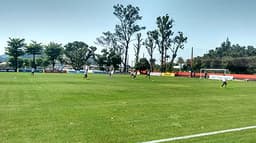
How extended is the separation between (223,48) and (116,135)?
17713 centimetres

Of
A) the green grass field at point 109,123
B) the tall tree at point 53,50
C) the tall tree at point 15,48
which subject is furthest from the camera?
the tall tree at point 53,50

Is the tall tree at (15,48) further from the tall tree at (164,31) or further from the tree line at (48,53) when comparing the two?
the tall tree at (164,31)

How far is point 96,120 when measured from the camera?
11.0 metres

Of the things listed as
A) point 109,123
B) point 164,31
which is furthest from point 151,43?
point 109,123

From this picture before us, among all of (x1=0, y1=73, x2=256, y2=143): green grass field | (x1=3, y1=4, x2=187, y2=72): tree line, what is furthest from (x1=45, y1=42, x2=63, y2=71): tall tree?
(x1=0, y1=73, x2=256, y2=143): green grass field

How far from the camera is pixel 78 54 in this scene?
4934 inches

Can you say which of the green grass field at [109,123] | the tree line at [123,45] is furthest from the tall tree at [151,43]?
the green grass field at [109,123]

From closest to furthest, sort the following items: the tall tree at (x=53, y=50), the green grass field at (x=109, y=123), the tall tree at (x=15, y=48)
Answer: the green grass field at (x=109, y=123) < the tall tree at (x=15, y=48) < the tall tree at (x=53, y=50)

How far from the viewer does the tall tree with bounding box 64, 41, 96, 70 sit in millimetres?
123625

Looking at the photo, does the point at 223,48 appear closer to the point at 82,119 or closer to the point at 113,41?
the point at 113,41

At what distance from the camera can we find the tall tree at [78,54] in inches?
4867

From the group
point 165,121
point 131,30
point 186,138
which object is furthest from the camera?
point 131,30

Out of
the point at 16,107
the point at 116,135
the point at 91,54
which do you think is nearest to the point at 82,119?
the point at 116,135

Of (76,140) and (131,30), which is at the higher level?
(131,30)
